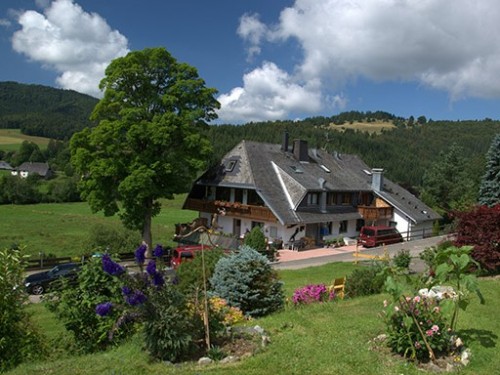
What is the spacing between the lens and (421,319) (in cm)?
674

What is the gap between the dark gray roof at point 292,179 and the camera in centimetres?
3197

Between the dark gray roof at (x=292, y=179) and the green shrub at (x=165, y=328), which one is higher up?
the dark gray roof at (x=292, y=179)

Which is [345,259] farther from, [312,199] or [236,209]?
[236,209]

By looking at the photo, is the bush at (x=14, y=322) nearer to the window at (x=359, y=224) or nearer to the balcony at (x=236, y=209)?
the balcony at (x=236, y=209)

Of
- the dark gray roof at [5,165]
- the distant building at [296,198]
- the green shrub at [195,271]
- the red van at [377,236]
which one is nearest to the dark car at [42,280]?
the green shrub at [195,271]

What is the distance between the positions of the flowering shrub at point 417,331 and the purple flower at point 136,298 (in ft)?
11.8

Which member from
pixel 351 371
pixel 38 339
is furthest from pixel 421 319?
pixel 38 339

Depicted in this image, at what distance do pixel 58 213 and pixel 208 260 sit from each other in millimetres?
55857

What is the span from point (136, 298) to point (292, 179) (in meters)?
27.9

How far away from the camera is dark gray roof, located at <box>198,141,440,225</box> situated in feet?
105

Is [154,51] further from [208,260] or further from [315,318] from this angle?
[315,318]

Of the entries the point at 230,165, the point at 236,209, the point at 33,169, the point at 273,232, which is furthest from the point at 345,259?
the point at 33,169

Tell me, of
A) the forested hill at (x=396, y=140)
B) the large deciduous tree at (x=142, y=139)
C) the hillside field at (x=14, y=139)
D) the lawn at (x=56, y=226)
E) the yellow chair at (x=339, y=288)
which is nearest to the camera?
the yellow chair at (x=339, y=288)

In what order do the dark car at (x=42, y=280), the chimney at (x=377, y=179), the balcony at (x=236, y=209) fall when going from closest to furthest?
the dark car at (x=42, y=280) < the balcony at (x=236, y=209) < the chimney at (x=377, y=179)
